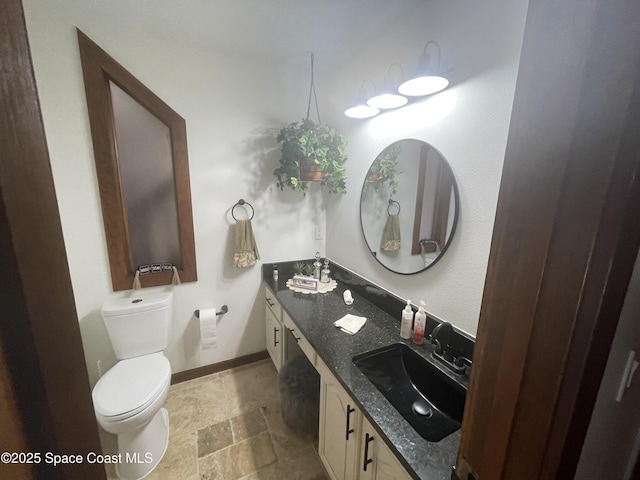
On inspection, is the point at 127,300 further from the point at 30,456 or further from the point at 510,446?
the point at 510,446

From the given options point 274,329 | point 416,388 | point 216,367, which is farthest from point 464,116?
point 216,367

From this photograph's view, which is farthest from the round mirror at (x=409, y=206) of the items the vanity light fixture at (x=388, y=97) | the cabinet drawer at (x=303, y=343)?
the cabinet drawer at (x=303, y=343)

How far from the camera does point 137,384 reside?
1.46 m

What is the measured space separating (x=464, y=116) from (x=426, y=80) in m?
0.23

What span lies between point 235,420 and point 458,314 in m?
1.63

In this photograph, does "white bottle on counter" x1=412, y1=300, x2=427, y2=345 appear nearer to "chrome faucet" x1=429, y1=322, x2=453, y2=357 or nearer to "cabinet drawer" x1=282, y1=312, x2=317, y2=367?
"chrome faucet" x1=429, y1=322, x2=453, y2=357

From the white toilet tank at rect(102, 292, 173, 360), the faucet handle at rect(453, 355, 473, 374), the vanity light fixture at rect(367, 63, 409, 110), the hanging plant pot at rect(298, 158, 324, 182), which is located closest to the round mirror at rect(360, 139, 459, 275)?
the vanity light fixture at rect(367, 63, 409, 110)

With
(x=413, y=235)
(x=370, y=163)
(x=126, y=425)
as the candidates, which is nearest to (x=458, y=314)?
(x=413, y=235)

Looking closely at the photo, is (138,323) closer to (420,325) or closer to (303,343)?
(303,343)

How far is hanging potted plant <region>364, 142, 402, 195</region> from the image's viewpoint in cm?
148

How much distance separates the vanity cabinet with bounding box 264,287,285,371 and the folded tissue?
526 mm

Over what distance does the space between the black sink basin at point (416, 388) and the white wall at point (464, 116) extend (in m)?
0.26

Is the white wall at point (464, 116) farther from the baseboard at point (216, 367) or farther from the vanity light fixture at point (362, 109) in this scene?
the baseboard at point (216, 367)

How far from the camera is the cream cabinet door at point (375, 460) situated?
0.82 meters
